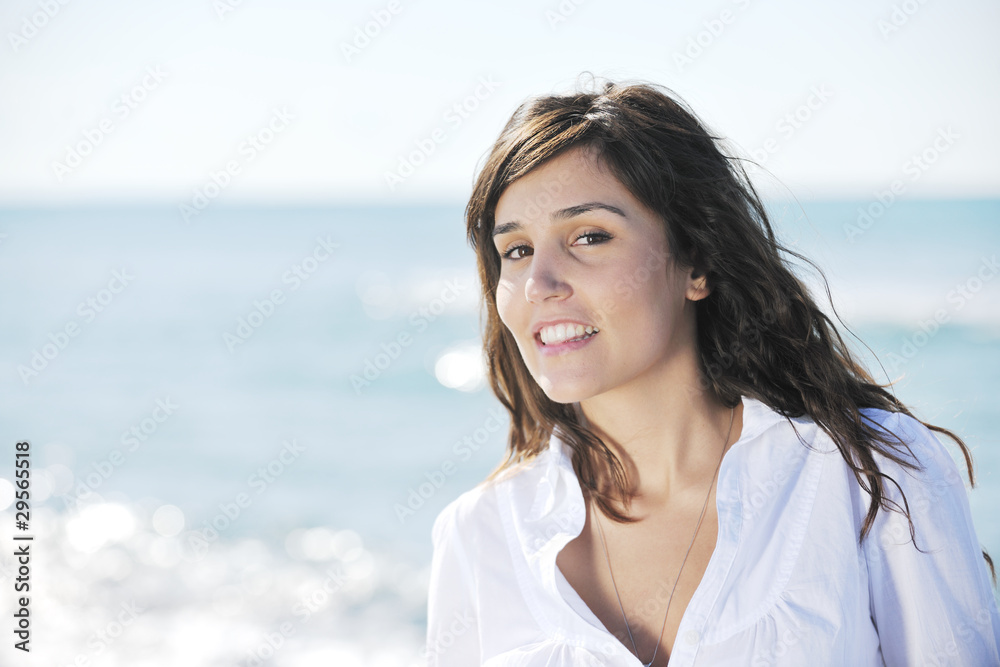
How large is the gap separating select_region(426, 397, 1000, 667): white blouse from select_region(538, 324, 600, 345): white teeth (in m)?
0.52

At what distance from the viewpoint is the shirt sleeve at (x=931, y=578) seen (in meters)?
1.90

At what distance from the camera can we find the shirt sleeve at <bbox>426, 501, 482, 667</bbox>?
238cm

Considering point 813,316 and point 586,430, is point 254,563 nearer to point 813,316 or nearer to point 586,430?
point 586,430

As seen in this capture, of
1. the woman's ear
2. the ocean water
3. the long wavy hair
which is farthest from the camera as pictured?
the ocean water

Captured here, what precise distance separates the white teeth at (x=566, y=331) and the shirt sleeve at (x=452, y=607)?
635 millimetres

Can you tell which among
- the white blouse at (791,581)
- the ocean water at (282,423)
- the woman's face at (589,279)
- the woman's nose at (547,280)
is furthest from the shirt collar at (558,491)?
the woman's nose at (547,280)

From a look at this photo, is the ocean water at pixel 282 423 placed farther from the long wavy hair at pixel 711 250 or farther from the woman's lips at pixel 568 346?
the woman's lips at pixel 568 346

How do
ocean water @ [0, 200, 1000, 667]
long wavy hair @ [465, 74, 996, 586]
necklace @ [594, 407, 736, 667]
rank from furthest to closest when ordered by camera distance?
ocean water @ [0, 200, 1000, 667] → long wavy hair @ [465, 74, 996, 586] → necklace @ [594, 407, 736, 667]

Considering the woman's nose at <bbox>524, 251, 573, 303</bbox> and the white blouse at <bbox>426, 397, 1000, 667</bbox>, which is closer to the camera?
the white blouse at <bbox>426, 397, 1000, 667</bbox>

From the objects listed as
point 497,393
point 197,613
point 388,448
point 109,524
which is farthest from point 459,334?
point 497,393

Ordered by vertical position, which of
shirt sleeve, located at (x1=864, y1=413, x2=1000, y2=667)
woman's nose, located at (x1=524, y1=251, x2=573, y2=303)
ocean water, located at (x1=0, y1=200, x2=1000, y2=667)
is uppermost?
ocean water, located at (x1=0, y1=200, x2=1000, y2=667)

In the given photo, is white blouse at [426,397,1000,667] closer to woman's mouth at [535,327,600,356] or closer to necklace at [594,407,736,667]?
necklace at [594,407,736,667]

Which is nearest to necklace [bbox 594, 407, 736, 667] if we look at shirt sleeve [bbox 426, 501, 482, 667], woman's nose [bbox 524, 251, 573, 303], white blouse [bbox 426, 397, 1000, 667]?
white blouse [bbox 426, 397, 1000, 667]

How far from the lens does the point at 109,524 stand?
25.5ft
